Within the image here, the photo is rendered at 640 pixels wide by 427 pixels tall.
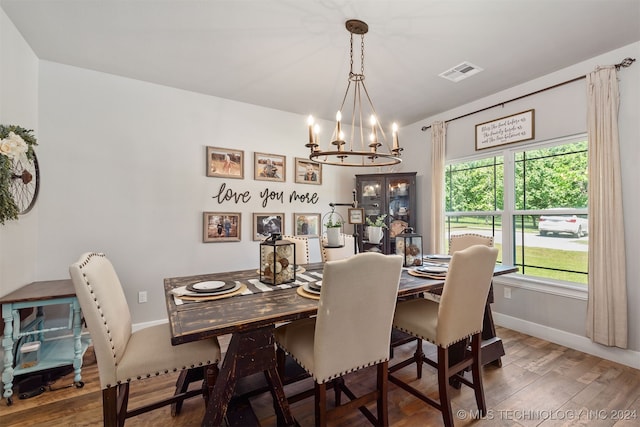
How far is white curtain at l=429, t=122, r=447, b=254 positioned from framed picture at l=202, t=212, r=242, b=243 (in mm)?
2530

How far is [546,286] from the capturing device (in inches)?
116

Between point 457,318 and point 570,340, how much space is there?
6.20 ft

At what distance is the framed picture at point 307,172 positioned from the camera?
399 centimetres

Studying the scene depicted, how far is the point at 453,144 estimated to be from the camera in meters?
3.84

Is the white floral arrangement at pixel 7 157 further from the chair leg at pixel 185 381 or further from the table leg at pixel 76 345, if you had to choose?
the chair leg at pixel 185 381

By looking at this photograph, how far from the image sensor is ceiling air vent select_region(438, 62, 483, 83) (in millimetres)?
2744

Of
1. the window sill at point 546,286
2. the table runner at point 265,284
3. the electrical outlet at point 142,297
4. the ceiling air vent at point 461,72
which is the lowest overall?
the electrical outlet at point 142,297

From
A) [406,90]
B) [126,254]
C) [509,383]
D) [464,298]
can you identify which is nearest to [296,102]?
[406,90]

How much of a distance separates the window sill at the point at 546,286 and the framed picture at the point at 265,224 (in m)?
2.66

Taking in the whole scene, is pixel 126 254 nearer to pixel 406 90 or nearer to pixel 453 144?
pixel 406 90

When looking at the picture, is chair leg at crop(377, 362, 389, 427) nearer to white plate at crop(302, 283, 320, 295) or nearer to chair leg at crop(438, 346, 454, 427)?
chair leg at crop(438, 346, 454, 427)

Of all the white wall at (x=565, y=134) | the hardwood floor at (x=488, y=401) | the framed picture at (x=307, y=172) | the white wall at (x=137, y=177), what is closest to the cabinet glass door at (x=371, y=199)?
the framed picture at (x=307, y=172)

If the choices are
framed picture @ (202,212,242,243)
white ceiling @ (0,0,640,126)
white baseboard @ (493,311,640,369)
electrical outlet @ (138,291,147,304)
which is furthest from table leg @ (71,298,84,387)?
white baseboard @ (493,311,640,369)

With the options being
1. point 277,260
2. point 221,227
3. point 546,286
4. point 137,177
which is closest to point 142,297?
point 221,227
